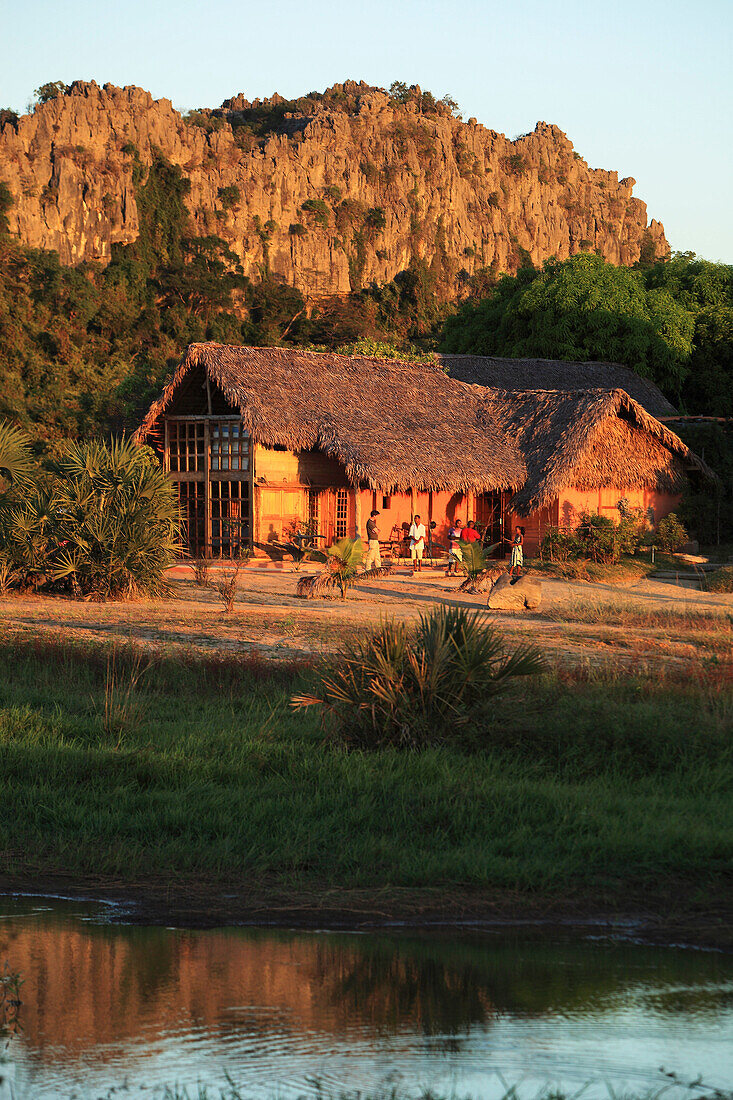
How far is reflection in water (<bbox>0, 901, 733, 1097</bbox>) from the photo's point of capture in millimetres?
4367

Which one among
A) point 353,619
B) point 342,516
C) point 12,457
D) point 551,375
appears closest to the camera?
point 353,619

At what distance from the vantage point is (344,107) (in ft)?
373

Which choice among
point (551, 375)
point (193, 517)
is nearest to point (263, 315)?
point (551, 375)

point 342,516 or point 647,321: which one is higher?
point 647,321

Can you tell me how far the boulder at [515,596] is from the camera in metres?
17.0

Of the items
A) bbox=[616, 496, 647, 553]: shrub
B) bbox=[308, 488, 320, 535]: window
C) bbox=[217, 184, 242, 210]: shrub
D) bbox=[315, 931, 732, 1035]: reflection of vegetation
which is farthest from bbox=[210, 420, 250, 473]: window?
bbox=[217, 184, 242, 210]: shrub

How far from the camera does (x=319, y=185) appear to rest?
100 meters

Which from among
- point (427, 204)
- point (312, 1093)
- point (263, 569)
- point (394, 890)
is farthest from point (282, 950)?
point (427, 204)

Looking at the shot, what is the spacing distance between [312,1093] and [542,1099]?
784 mm

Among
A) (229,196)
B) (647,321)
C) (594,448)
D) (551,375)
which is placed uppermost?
(229,196)

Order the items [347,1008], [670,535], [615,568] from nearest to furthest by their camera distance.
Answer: [347,1008] → [615,568] → [670,535]

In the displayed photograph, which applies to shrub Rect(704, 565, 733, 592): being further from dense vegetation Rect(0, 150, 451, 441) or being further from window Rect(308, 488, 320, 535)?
dense vegetation Rect(0, 150, 451, 441)

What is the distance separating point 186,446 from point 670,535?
1113 centimetres

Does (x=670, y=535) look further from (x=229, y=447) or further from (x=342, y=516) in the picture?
(x=229, y=447)
